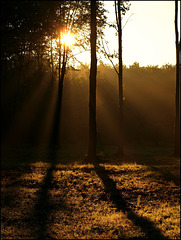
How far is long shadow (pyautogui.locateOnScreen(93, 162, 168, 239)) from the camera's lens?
6879mm

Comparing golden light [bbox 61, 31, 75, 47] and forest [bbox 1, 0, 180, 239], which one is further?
golden light [bbox 61, 31, 75, 47]

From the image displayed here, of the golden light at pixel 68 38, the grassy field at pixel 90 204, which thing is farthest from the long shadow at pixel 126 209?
the golden light at pixel 68 38

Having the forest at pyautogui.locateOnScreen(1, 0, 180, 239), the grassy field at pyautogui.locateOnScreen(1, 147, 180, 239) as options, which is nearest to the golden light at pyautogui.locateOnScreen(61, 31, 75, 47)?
the forest at pyautogui.locateOnScreen(1, 0, 180, 239)

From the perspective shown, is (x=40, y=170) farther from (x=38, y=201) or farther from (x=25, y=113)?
(x=25, y=113)

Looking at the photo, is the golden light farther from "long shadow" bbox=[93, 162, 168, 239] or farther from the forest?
"long shadow" bbox=[93, 162, 168, 239]

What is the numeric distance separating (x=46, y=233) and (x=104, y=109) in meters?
40.1

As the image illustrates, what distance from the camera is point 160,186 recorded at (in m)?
11.8

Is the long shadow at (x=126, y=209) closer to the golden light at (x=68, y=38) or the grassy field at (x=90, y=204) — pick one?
the grassy field at (x=90, y=204)

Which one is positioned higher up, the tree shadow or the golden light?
the golden light

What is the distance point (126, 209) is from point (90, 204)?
1.08 m

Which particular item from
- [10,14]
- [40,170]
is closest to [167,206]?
[40,170]

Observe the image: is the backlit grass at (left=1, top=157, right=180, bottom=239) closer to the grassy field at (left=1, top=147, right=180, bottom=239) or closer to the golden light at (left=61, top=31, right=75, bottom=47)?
the grassy field at (left=1, top=147, right=180, bottom=239)

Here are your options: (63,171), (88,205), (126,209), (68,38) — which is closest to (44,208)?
(88,205)

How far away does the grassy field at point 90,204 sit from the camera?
6.88m
